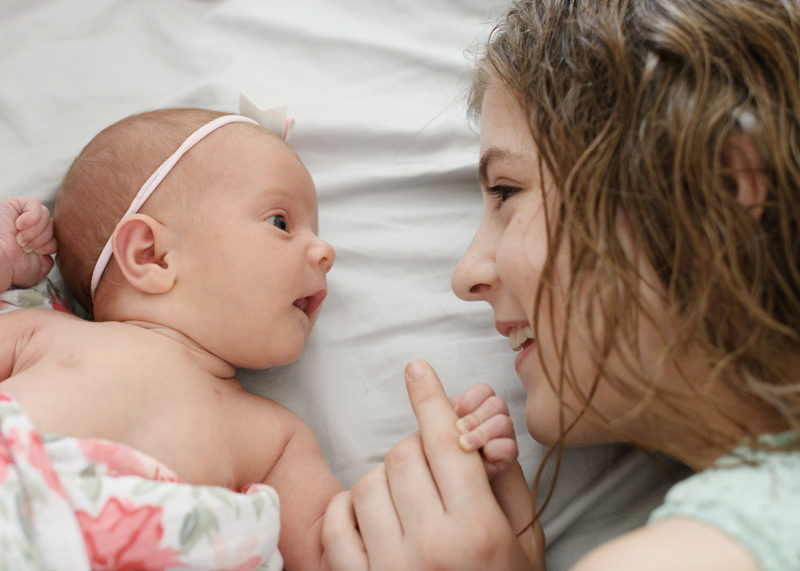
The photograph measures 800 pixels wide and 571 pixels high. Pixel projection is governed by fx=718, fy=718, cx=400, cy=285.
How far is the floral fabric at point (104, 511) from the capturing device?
83cm

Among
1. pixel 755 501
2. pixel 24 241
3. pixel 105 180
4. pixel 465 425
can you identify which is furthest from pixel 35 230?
pixel 755 501

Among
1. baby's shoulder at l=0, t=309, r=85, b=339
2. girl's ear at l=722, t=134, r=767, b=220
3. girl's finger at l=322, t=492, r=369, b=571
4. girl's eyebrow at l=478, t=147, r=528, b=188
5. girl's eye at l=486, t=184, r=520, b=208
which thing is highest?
girl's ear at l=722, t=134, r=767, b=220

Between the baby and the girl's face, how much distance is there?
0.10 metres

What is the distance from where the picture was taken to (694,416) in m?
0.85

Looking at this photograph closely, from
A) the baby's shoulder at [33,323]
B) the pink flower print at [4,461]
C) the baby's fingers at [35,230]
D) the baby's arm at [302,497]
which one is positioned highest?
the baby's fingers at [35,230]

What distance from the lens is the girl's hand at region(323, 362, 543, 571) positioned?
0.94 metres

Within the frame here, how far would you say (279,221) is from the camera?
3.93ft

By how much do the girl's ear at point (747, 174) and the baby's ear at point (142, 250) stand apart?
2.65 ft

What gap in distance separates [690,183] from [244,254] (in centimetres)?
66

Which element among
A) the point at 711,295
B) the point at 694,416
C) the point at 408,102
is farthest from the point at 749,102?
the point at 408,102

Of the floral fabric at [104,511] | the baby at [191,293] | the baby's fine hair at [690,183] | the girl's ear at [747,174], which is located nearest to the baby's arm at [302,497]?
the baby at [191,293]

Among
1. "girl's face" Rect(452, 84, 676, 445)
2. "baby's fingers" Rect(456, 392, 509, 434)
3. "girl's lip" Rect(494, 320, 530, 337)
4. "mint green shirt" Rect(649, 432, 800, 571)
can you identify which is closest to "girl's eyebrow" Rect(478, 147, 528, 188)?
"girl's face" Rect(452, 84, 676, 445)

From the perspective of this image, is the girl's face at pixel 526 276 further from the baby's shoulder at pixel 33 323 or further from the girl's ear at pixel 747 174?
the baby's shoulder at pixel 33 323

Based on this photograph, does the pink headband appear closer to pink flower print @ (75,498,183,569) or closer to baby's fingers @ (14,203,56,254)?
baby's fingers @ (14,203,56,254)
